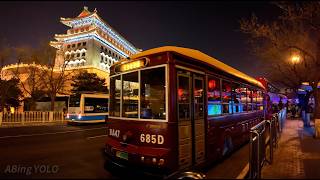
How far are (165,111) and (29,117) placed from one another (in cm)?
2362

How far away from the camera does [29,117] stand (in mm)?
26047

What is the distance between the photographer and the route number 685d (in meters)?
6.11

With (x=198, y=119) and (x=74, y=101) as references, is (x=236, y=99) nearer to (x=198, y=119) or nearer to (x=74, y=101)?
(x=198, y=119)

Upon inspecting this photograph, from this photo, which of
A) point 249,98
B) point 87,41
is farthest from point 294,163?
point 87,41

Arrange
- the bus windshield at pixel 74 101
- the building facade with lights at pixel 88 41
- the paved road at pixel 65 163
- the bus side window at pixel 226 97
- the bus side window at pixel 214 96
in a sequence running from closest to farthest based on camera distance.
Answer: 1. the paved road at pixel 65 163
2. the bus side window at pixel 214 96
3. the bus side window at pixel 226 97
4. the bus windshield at pixel 74 101
5. the building facade with lights at pixel 88 41

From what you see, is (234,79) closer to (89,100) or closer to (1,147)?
(1,147)

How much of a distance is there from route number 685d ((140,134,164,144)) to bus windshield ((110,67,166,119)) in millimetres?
420

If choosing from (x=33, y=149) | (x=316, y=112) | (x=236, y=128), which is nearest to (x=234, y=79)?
(x=236, y=128)

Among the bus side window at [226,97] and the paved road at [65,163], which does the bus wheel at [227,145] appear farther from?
the bus side window at [226,97]

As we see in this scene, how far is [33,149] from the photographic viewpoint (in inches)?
431

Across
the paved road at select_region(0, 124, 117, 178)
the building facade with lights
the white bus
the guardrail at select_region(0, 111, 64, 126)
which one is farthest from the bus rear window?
the building facade with lights

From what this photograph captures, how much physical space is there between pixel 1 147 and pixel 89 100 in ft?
41.3

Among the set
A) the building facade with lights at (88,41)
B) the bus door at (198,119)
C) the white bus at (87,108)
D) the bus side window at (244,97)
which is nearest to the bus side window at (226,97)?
the bus door at (198,119)

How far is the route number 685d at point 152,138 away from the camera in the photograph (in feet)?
20.0
